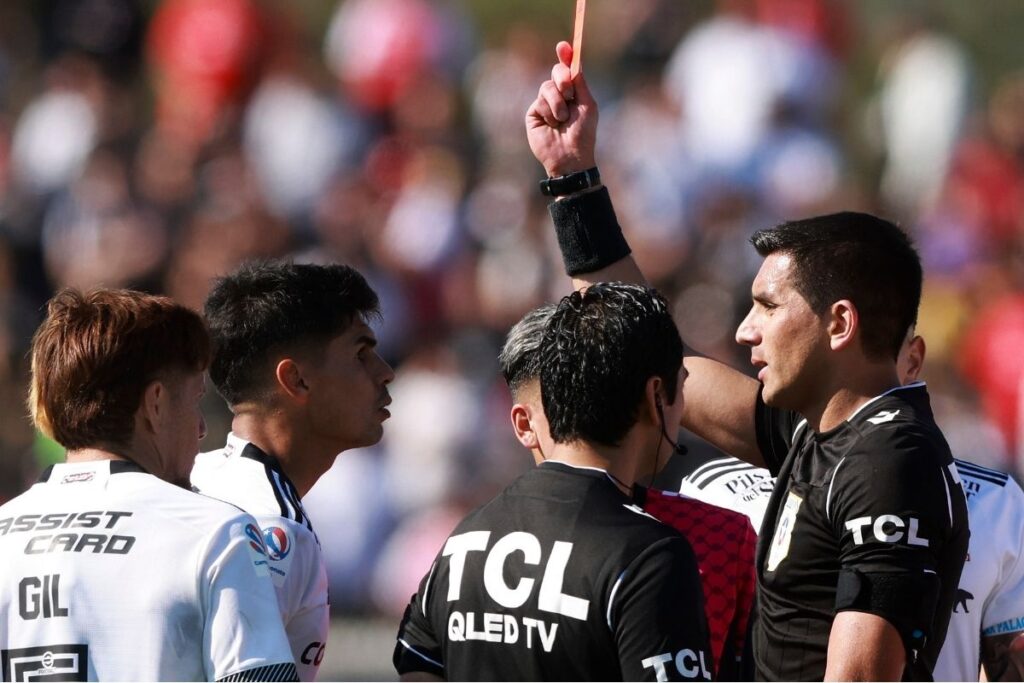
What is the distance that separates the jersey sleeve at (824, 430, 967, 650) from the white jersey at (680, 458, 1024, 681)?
48 cm

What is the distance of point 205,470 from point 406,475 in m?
5.14

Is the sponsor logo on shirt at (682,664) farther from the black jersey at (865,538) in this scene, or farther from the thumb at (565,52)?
the thumb at (565,52)

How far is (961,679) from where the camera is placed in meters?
3.40

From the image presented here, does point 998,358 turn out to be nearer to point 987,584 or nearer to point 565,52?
point 987,584

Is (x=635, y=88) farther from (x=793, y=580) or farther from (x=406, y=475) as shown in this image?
(x=793, y=580)

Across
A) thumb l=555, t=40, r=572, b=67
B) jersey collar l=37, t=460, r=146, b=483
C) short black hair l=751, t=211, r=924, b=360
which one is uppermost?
thumb l=555, t=40, r=572, b=67

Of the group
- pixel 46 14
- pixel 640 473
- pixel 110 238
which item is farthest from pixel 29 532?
pixel 46 14

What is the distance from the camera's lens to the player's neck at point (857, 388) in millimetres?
3182

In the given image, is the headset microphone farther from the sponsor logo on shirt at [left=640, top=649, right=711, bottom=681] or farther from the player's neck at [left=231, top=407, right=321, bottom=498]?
the player's neck at [left=231, top=407, right=321, bottom=498]

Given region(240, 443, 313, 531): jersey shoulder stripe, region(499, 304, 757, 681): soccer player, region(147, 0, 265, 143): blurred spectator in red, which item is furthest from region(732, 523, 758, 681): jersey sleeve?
region(147, 0, 265, 143): blurred spectator in red

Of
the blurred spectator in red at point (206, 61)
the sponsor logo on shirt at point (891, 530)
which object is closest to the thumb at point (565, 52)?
the sponsor logo on shirt at point (891, 530)

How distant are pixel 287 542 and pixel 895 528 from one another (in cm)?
124

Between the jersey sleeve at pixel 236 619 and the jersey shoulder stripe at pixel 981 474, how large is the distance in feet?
5.80

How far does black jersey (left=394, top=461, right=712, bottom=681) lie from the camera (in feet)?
8.37
